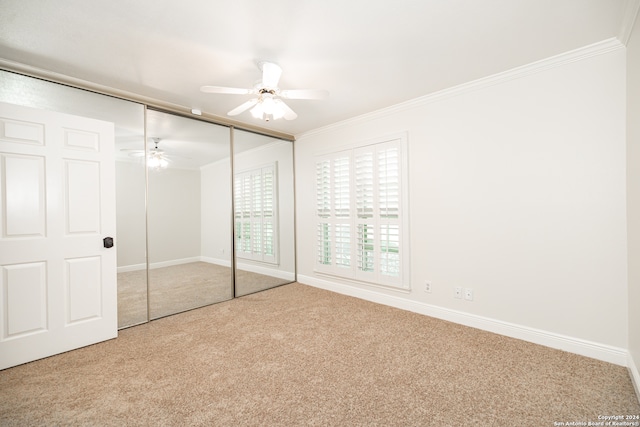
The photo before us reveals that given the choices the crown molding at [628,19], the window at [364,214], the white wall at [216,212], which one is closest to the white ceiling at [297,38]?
the crown molding at [628,19]

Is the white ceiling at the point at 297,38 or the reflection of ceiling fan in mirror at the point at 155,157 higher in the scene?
the white ceiling at the point at 297,38

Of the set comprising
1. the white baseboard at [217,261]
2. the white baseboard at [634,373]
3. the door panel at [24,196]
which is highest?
the door panel at [24,196]

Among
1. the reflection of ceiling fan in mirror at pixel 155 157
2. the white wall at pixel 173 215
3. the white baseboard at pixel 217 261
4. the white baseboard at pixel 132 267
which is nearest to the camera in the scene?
the white baseboard at pixel 132 267

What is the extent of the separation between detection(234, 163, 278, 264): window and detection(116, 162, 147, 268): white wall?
1130mm

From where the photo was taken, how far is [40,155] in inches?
92.4

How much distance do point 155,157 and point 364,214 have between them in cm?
254

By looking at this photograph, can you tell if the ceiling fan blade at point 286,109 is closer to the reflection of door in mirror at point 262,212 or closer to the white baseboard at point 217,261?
the reflection of door in mirror at point 262,212

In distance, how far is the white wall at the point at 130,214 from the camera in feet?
9.41

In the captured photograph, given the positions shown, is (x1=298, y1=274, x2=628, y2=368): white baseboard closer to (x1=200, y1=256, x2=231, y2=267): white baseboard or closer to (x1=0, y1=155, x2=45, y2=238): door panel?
(x1=200, y1=256, x2=231, y2=267): white baseboard

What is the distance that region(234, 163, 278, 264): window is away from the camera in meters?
3.93

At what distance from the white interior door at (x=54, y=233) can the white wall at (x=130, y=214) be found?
148 mm

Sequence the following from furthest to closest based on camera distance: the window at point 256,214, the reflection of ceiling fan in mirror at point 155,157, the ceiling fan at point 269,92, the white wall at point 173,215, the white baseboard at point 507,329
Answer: the window at point 256,214 → the white wall at point 173,215 → the reflection of ceiling fan in mirror at point 155,157 → the ceiling fan at point 269,92 → the white baseboard at point 507,329

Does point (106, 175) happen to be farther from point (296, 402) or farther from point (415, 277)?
point (415, 277)

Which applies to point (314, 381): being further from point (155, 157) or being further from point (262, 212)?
point (155, 157)
